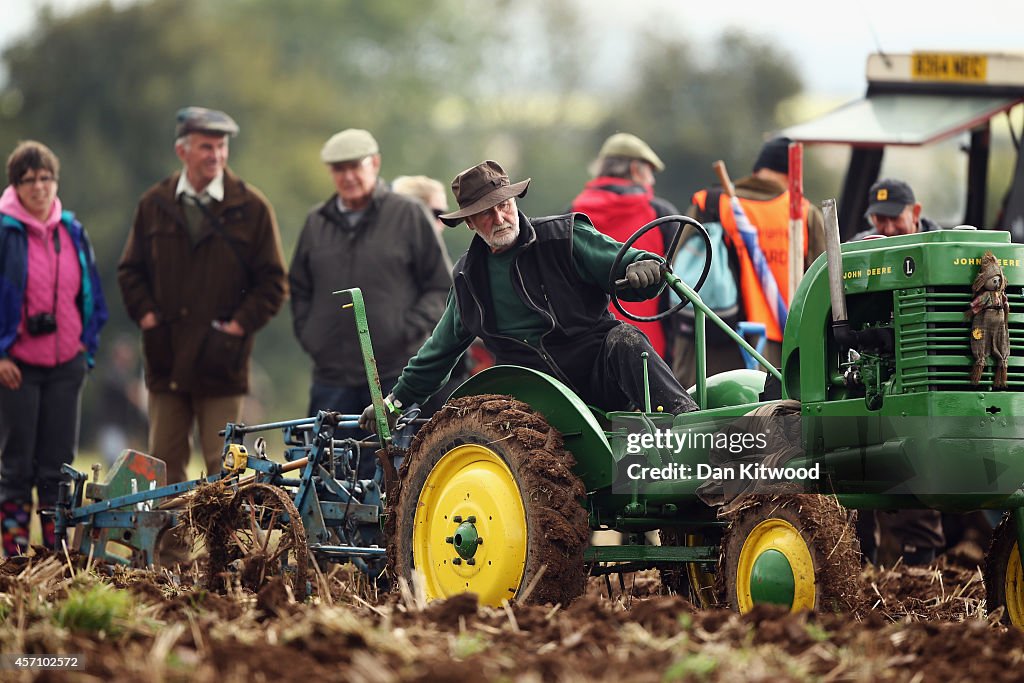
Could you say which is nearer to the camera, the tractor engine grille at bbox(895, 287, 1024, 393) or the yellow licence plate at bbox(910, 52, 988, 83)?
the tractor engine grille at bbox(895, 287, 1024, 393)

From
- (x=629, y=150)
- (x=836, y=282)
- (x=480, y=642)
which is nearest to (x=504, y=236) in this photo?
(x=836, y=282)

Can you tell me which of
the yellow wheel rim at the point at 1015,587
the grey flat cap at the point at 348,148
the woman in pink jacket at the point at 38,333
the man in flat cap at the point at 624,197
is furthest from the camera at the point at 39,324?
the yellow wheel rim at the point at 1015,587

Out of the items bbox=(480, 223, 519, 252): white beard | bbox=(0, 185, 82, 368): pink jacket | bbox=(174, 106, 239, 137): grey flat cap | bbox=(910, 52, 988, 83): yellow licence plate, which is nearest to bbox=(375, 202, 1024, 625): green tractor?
bbox=(480, 223, 519, 252): white beard

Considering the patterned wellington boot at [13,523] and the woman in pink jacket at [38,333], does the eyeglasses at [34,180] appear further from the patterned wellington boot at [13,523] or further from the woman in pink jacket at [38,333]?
the patterned wellington boot at [13,523]

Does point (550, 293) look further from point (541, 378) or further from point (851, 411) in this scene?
point (851, 411)

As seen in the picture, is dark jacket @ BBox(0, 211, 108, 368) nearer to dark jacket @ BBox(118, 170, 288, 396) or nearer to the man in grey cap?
dark jacket @ BBox(118, 170, 288, 396)

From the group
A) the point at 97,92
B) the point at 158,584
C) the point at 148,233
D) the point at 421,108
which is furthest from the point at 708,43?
the point at 158,584

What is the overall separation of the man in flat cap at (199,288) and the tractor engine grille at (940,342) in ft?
15.6

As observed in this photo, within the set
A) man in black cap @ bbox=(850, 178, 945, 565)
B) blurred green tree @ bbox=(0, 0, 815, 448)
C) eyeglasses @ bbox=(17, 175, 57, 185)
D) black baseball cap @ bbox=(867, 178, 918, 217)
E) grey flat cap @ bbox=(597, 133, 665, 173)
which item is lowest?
man in black cap @ bbox=(850, 178, 945, 565)

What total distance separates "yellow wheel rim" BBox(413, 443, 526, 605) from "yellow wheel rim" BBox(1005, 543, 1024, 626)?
1711 millimetres

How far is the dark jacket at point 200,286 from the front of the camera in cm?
920

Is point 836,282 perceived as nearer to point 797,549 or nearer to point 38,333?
point 797,549

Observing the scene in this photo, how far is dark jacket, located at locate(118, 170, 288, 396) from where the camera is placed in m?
9.20

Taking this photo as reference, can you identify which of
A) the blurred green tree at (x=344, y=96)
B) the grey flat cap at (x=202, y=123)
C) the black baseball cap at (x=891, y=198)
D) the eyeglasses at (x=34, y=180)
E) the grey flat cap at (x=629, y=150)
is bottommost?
the black baseball cap at (x=891, y=198)
